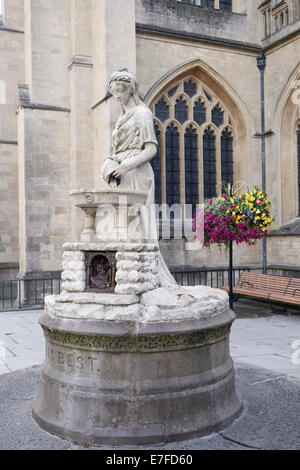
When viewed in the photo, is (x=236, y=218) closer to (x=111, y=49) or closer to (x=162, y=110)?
(x=111, y=49)

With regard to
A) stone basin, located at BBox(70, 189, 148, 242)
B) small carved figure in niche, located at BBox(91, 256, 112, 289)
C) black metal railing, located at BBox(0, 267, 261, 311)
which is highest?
stone basin, located at BBox(70, 189, 148, 242)

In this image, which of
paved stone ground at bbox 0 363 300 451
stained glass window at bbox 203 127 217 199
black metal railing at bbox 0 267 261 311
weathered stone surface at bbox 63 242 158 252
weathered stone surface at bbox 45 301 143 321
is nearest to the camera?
paved stone ground at bbox 0 363 300 451

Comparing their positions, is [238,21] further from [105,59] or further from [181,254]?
[181,254]

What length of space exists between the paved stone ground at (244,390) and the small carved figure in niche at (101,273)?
4.11 ft

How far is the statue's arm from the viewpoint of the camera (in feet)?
14.3

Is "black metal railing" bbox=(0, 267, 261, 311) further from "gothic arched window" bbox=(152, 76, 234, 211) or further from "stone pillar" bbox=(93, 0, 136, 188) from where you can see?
"stone pillar" bbox=(93, 0, 136, 188)

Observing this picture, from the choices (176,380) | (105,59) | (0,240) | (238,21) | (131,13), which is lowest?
(176,380)

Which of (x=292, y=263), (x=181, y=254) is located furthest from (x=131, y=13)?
(x=292, y=263)

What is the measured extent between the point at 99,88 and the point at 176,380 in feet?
33.8

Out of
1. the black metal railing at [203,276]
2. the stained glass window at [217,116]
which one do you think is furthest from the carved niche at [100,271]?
the stained glass window at [217,116]

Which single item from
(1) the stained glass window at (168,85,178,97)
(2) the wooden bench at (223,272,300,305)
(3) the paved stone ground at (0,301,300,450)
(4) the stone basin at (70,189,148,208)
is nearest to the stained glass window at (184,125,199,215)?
(1) the stained glass window at (168,85,178,97)

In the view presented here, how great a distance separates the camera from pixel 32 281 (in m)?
12.0

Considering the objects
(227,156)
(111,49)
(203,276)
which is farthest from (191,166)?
(111,49)

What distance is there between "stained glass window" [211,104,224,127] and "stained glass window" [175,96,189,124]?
3.21 ft
